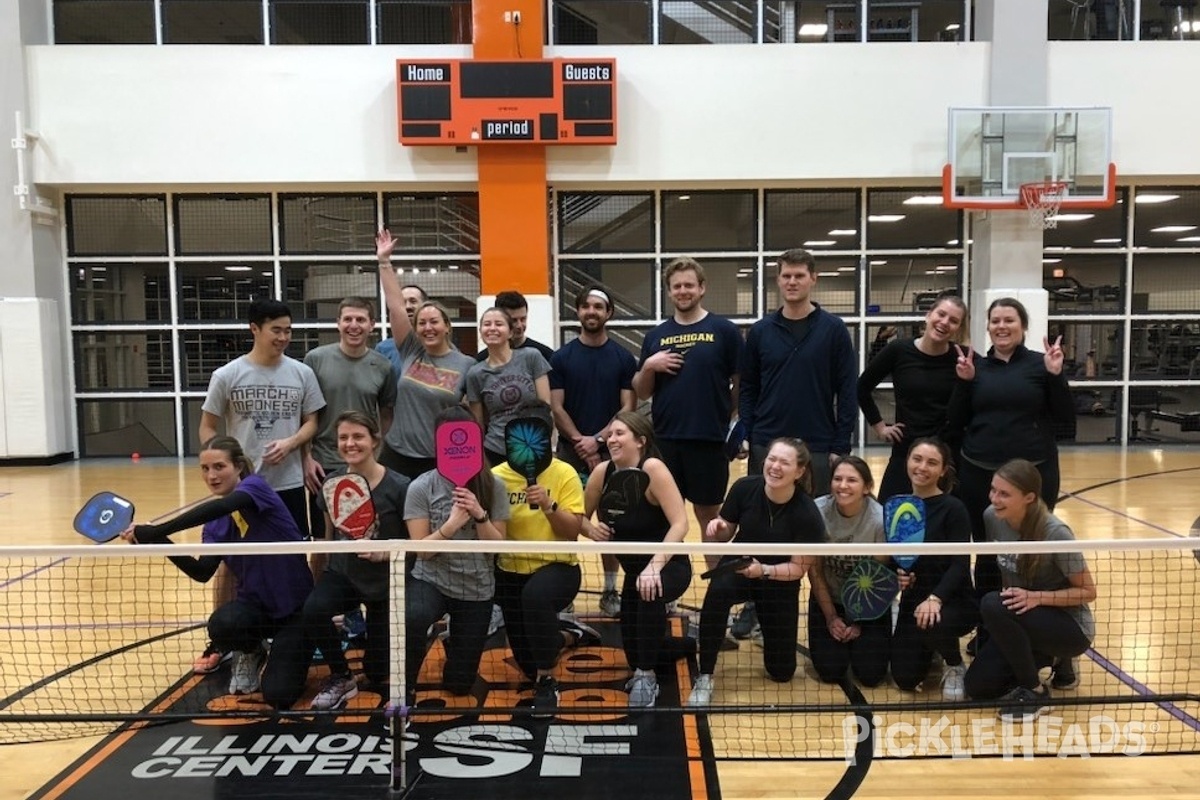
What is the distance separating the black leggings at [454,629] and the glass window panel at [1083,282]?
10732 millimetres

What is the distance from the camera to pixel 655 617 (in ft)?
13.1

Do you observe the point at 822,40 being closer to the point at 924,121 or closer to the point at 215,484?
the point at 924,121

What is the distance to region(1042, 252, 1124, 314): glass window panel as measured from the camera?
39.1 ft

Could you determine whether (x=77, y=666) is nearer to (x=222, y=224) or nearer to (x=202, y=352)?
(x=202, y=352)

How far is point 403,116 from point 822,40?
5.69 m

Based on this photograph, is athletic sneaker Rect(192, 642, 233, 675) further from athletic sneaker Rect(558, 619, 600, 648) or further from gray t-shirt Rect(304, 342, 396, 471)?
athletic sneaker Rect(558, 619, 600, 648)

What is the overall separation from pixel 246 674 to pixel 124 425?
950 cm

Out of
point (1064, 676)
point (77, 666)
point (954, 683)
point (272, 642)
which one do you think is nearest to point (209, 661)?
point (272, 642)

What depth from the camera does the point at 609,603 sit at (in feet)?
17.2

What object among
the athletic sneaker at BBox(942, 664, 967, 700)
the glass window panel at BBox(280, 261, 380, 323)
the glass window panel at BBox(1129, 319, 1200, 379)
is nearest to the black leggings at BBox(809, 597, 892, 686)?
the athletic sneaker at BBox(942, 664, 967, 700)

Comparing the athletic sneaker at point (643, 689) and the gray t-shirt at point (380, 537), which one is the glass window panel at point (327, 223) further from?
the athletic sneaker at point (643, 689)

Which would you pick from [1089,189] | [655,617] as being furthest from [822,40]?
[655,617]

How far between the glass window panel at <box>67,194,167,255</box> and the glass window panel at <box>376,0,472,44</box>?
3.90m

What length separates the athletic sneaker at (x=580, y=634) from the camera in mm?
4645
